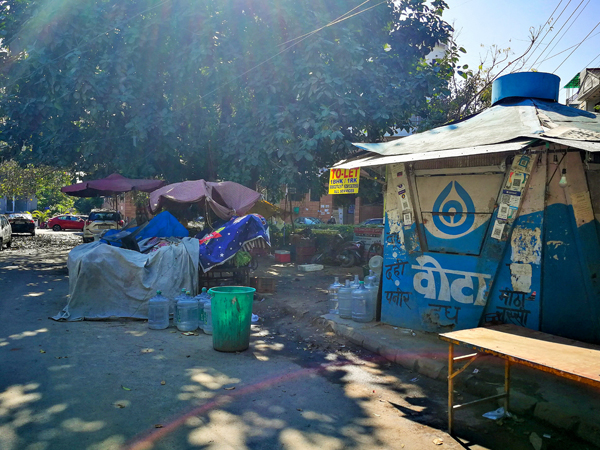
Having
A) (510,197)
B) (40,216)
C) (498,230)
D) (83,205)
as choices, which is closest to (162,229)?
(498,230)

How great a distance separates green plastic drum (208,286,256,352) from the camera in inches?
247

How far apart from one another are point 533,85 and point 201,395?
6.26m

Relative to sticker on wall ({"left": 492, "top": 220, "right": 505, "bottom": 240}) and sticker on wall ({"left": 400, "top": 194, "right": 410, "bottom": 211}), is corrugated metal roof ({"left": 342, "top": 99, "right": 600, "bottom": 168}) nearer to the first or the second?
sticker on wall ({"left": 400, "top": 194, "right": 410, "bottom": 211})

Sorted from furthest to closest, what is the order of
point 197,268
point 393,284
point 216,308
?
point 197,268 < point 393,284 < point 216,308

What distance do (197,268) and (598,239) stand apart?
21.5 ft

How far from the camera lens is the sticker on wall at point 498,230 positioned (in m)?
5.98

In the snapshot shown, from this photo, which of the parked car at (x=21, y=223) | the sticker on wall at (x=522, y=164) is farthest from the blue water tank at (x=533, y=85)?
the parked car at (x=21, y=223)

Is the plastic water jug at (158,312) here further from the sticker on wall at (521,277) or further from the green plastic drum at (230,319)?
the sticker on wall at (521,277)

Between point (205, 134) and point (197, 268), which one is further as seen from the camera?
point (205, 134)

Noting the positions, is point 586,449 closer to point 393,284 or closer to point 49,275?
point 393,284

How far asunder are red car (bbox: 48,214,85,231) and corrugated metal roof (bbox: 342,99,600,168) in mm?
38451

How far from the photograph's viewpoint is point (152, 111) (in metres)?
14.8

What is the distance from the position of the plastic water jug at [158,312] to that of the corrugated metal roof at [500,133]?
3.71m

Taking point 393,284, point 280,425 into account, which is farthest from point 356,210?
point 280,425
